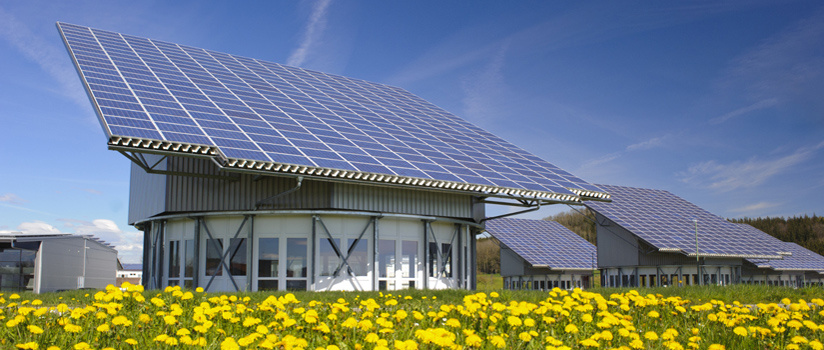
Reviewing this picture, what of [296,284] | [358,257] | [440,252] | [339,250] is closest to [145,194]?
[296,284]

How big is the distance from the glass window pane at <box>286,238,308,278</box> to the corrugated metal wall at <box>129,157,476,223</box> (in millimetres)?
1179

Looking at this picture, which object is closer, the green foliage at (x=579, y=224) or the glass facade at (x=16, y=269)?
the glass facade at (x=16, y=269)

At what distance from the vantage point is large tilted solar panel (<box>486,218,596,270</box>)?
45.8 metres

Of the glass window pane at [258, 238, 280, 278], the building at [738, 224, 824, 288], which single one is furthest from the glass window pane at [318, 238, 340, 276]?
the building at [738, 224, 824, 288]

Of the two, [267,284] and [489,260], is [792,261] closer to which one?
[489,260]

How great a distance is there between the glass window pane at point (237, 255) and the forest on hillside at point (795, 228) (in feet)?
316

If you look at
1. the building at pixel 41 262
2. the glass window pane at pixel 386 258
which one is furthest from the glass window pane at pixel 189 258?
the building at pixel 41 262

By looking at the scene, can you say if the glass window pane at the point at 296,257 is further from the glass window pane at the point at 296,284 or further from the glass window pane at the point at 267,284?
the glass window pane at the point at 267,284

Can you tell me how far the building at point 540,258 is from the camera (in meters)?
46.0

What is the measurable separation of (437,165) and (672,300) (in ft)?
41.8

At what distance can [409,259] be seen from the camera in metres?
22.7

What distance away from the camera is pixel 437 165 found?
2145 centimetres

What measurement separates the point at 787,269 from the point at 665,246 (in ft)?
77.6

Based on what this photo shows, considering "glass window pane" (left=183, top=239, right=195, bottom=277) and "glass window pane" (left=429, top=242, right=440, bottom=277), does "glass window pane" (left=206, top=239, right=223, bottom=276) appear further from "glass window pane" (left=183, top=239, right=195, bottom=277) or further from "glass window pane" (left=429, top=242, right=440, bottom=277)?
"glass window pane" (left=429, top=242, right=440, bottom=277)
